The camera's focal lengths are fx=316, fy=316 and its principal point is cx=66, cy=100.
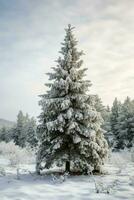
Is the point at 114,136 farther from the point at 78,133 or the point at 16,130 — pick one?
the point at 78,133

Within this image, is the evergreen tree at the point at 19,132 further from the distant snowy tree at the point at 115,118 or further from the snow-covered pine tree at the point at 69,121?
the snow-covered pine tree at the point at 69,121

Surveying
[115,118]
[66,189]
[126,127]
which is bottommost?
[66,189]

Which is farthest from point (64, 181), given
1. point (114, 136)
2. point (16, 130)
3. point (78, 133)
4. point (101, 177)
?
point (16, 130)

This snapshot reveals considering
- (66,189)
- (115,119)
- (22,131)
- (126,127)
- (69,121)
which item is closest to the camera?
(66,189)

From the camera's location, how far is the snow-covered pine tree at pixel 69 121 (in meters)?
18.3

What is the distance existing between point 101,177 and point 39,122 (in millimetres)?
5123

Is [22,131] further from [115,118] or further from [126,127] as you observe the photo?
[126,127]

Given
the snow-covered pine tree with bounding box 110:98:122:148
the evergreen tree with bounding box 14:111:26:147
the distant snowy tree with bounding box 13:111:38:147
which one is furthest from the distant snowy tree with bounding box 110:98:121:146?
the evergreen tree with bounding box 14:111:26:147

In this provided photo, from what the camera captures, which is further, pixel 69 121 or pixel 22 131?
pixel 22 131

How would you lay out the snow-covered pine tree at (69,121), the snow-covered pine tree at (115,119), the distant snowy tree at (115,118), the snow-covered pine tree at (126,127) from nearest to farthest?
1. the snow-covered pine tree at (69,121)
2. the snow-covered pine tree at (126,127)
3. the snow-covered pine tree at (115,119)
4. the distant snowy tree at (115,118)

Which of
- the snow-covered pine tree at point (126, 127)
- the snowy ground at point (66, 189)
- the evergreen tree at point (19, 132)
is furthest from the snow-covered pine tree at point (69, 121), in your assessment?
the evergreen tree at point (19, 132)

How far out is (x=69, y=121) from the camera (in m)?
18.6

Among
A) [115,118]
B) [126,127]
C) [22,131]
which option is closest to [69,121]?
[126,127]

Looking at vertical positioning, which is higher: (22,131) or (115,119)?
(115,119)
